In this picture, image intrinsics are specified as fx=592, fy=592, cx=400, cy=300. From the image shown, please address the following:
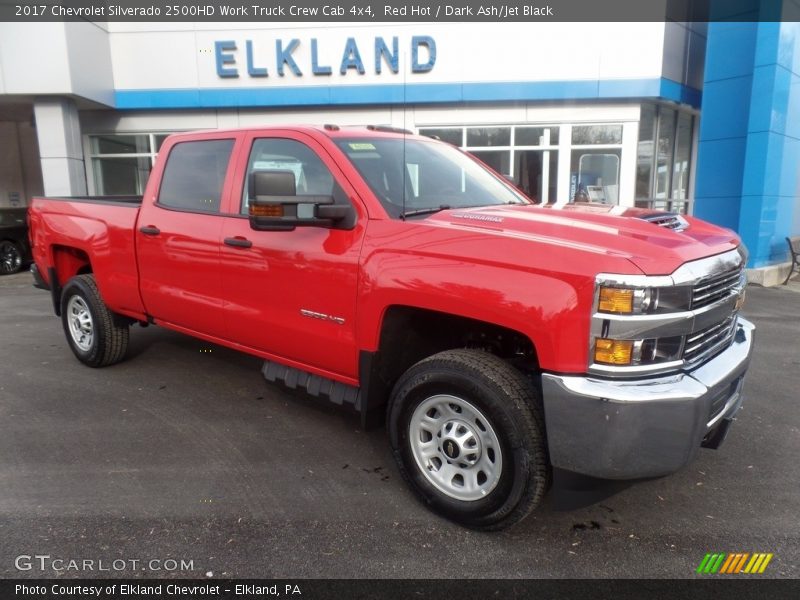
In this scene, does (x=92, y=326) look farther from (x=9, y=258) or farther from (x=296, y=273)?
(x=9, y=258)

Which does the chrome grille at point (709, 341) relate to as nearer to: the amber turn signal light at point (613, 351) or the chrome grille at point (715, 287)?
the chrome grille at point (715, 287)

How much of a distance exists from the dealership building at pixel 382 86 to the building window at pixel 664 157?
0.08 meters

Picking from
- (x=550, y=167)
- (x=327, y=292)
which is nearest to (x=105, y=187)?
(x=550, y=167)

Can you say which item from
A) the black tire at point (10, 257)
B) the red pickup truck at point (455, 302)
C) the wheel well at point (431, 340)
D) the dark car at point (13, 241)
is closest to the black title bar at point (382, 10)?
the dark car at point (13, 241)

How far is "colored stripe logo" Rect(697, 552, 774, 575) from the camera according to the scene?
8.71ft

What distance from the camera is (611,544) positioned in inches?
112

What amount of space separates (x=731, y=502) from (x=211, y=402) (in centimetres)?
359

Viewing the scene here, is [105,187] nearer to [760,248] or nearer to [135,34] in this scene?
[135,34]

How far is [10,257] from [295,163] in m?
12.1

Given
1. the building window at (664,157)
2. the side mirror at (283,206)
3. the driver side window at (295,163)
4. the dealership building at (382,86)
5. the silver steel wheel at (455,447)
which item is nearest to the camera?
the silver steel wheel at (455,447)

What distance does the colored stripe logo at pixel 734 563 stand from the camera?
105 inches

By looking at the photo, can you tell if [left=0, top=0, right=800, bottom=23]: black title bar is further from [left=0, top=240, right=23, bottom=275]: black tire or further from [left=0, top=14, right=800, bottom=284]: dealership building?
[left=0, top=240, right=23, bottom=275]: black tire

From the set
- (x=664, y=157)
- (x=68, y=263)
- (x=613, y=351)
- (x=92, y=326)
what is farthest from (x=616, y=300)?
(x=664, y=157)

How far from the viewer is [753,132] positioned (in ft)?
34.4
